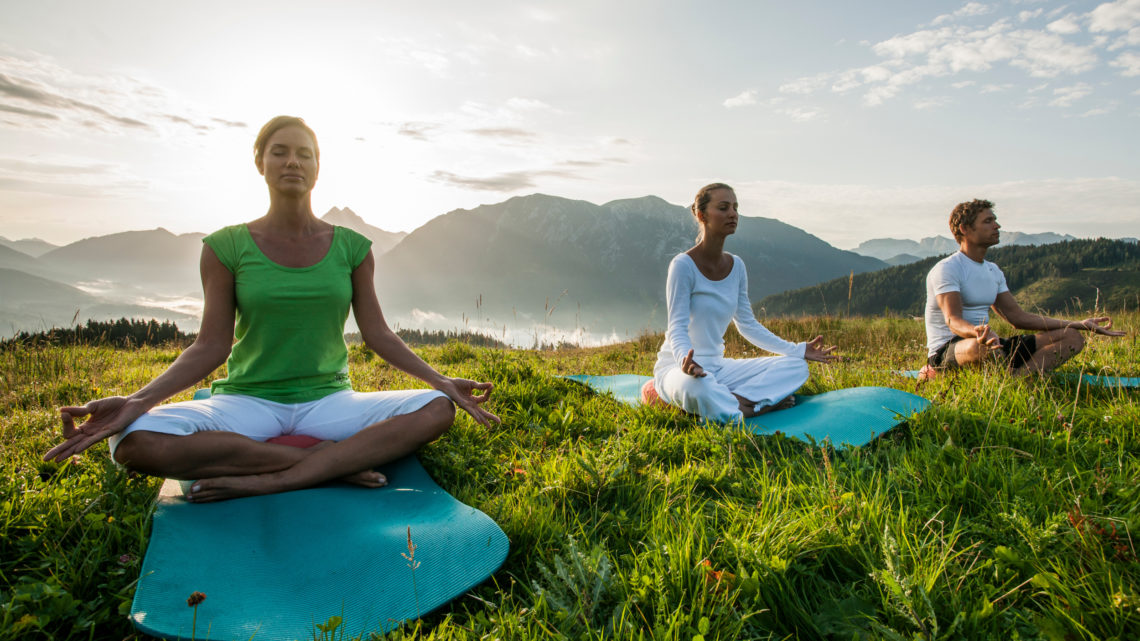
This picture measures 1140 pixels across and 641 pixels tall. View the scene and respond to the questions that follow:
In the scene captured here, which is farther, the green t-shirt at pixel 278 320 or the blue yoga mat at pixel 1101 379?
the blue yoga mat at pixel 1101 379

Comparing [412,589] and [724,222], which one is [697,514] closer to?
[412,589]

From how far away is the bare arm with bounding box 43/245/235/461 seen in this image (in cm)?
260

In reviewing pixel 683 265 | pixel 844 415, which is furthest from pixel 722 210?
pixel 844 415

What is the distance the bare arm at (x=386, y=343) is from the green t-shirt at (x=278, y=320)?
195 mm

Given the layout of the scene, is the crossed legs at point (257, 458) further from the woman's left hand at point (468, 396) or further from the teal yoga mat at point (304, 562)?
the woman's left hand at point (468, 396)

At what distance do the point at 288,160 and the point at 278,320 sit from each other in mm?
957

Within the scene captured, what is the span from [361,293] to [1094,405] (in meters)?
5.44

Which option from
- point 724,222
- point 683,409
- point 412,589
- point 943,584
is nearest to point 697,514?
point 943,584

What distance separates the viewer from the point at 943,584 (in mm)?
1931

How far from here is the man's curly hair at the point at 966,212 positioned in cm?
590

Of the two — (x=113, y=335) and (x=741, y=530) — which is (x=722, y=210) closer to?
(x=741, y=530)

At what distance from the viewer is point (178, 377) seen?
3031mm

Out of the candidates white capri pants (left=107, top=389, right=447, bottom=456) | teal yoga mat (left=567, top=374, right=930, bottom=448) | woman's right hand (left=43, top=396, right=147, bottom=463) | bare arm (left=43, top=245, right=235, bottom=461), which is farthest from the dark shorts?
woman's right hand (left=43, top=396, right=147, bottom=463)

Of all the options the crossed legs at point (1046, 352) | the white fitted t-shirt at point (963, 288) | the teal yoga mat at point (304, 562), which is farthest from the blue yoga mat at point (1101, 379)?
the teal yoga mat at point (304, 562)
